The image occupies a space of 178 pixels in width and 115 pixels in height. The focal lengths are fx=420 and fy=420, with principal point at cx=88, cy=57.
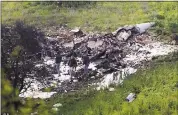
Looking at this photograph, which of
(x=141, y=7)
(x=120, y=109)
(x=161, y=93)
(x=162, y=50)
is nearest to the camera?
(x=120, y=109)

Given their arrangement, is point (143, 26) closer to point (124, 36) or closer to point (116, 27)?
point (116, 27)

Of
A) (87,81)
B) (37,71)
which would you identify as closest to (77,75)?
(87,81)

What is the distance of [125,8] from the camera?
1891 cm

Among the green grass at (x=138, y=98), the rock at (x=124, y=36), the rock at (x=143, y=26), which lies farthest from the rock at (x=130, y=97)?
the rock at (x=143, y=26)

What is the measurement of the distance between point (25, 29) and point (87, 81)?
2400 mm

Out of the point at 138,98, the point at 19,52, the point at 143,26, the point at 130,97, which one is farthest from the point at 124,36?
the point at 19,52

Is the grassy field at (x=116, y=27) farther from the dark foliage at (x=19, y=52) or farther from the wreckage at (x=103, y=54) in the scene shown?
the dark foliage at (x=19, y=52)

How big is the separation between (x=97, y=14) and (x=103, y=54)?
5.12 m

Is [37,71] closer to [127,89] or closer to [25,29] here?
[25,29]

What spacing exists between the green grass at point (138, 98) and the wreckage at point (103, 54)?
62 cm

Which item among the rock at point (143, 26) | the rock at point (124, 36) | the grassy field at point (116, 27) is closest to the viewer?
the grassy field at point (116, 27)

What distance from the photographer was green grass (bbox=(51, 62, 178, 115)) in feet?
31.1

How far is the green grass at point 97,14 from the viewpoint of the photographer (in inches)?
659

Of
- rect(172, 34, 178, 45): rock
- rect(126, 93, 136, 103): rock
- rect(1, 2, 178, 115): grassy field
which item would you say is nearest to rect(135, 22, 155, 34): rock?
rect(1, 2, 178, 115): grassy field
